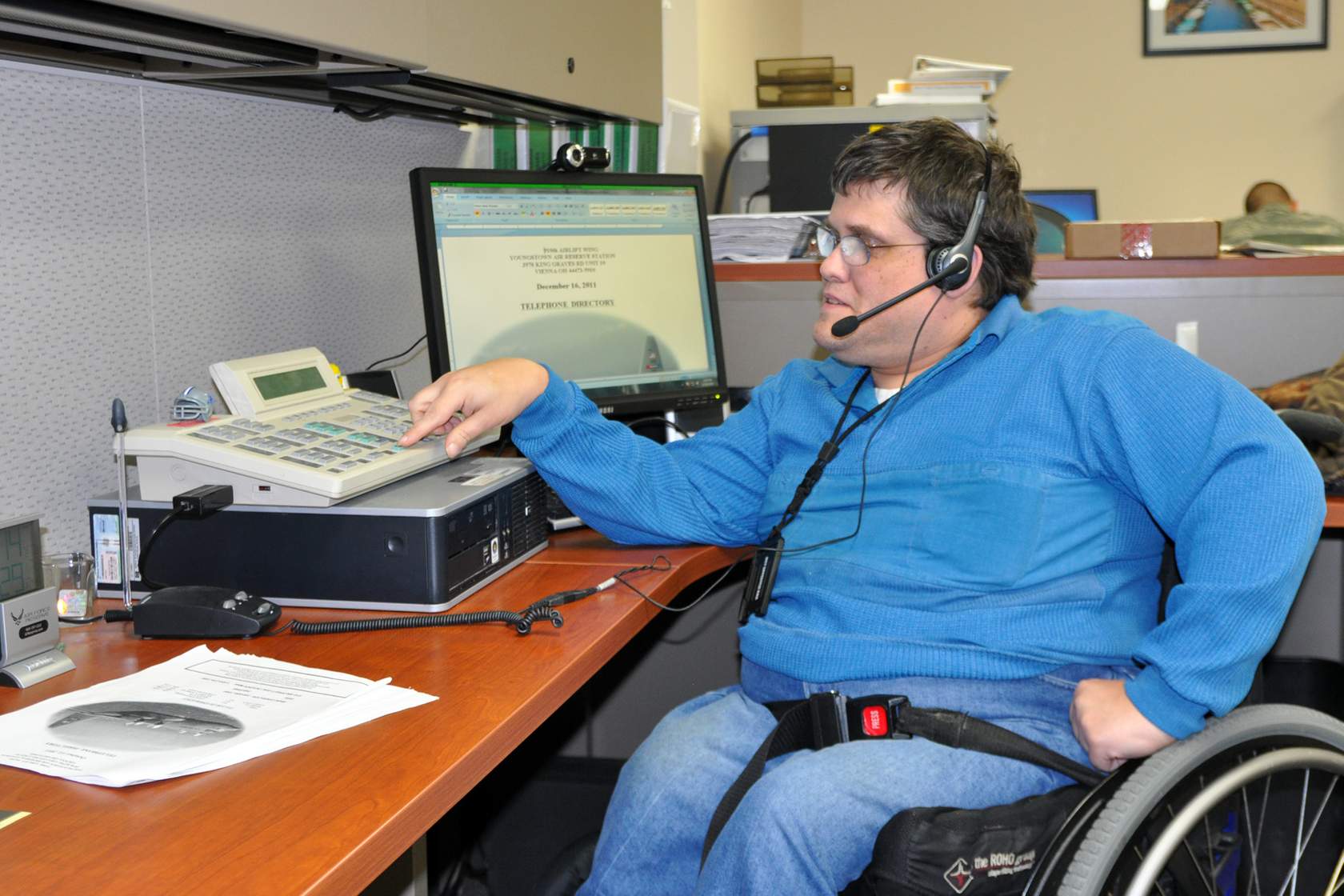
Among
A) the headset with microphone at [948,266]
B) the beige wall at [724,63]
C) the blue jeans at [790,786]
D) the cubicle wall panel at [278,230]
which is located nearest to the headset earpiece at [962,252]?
the headset with microphone at [948,266]

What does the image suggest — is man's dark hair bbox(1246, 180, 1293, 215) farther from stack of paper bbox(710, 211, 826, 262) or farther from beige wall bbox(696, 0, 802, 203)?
stack of paper bbox(710, 211, 826, 262)

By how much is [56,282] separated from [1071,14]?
15.2ft

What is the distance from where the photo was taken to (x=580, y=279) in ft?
5.88

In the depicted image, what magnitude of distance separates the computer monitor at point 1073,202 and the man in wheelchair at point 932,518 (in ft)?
12.1

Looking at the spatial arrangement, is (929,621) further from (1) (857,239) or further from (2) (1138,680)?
(1) (857,239)

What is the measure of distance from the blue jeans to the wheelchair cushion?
47 mm

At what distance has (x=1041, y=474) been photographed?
1325mm

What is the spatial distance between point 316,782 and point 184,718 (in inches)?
6.2

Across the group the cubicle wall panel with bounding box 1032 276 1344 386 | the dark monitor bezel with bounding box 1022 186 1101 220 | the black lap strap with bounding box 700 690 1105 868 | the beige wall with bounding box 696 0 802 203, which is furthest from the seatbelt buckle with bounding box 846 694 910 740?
the dark monitor bezel with bounding box 1022 186 1101 220

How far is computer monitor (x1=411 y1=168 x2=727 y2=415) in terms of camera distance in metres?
1.62

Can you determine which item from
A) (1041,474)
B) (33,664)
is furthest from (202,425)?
(1041,474)

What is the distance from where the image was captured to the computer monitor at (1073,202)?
5.00 metres

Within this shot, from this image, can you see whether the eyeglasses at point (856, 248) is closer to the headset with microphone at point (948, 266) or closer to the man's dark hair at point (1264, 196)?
the headset with microphone at point (948, 266)

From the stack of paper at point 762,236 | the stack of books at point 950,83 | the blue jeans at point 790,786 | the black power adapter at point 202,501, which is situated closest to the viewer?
the blue jeans at point 790,786
